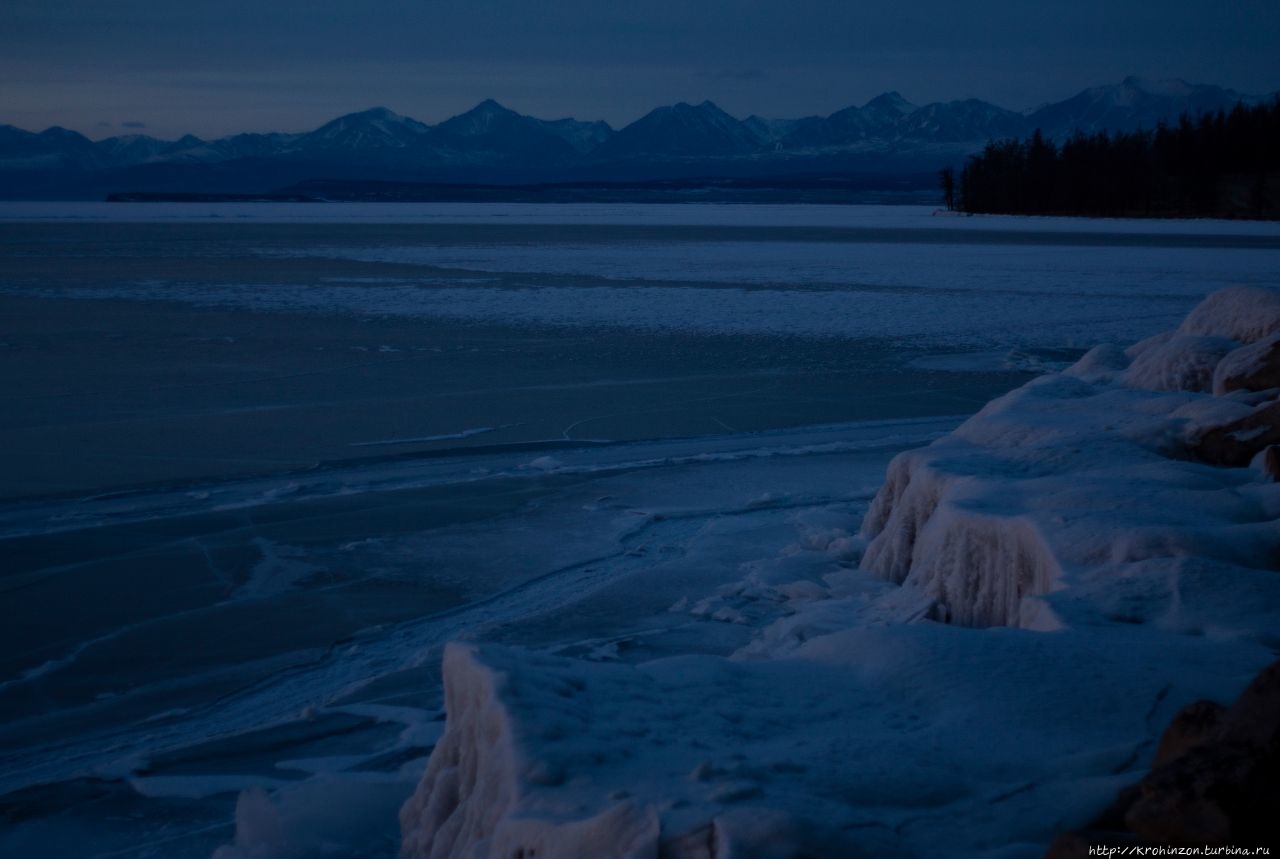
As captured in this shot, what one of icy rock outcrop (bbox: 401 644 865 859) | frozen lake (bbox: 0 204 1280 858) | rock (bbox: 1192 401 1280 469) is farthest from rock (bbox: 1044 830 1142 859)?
rock (bbox: 1192 401 1280 469)

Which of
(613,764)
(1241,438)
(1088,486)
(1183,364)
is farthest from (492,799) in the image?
(1183,364)

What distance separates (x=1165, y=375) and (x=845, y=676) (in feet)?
17.4

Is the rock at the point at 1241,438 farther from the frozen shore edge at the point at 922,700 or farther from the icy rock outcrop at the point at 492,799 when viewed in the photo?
the icy rock outcrop at the point at 492,799

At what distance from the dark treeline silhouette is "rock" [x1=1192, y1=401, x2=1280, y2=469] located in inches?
2086

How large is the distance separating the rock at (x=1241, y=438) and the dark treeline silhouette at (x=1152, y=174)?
174ft

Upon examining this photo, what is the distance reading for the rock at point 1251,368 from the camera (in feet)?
24.1

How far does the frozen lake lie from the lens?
486cm

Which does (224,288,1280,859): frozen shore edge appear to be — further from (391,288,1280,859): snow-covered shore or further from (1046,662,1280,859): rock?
(1046,662,1280,859): rock

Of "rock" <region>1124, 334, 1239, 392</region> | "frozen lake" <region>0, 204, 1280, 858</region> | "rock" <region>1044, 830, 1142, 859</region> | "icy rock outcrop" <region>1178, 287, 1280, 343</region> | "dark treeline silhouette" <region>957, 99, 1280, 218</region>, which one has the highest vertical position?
"dark treeline silhouette" <region>957, 99, 1280, 218</region>

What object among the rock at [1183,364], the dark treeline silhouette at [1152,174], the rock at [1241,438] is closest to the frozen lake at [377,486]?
the rock at [1183,364]

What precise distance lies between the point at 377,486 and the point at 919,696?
5311 mm

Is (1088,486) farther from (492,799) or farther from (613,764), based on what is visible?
(492,799)

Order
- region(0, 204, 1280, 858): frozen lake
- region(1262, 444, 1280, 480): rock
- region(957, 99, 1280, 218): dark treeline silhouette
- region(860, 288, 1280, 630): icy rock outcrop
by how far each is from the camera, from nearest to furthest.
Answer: region(0, 204, 1280, 858): frozen lake < region(860, 288, 1280, 630): icy rock outcrop < region(1262, 444, 1280, 480): rock < region(957, 99, 1280, 218): dark treeline silhouette

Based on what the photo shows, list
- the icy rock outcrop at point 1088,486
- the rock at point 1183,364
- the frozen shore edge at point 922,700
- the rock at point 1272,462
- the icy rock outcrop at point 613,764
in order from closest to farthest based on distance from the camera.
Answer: the icy rock outcrop at point 613,764 → the frozen shore edge at point 922,700 → the icy rock outcrop at point 1088,486 → the rock at point 1272,462 → the rock at point 1183,364
